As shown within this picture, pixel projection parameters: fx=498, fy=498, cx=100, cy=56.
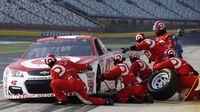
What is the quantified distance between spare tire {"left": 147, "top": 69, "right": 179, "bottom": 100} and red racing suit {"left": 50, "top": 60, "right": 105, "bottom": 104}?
1178mm

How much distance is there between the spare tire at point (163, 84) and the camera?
9.38 meters

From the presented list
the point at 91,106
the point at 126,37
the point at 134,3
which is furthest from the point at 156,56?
the point at 134,3

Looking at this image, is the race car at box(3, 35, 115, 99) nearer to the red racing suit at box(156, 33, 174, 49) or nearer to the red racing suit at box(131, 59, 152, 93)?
the red racing suit at box(131, 59, 152, 93)

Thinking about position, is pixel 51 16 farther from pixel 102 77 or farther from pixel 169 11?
pixel 102 77

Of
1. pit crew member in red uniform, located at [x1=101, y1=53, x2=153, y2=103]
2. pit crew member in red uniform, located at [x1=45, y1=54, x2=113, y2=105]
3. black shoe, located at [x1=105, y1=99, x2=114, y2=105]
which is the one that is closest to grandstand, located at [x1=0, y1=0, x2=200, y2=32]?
pit crew member in red uniform, located at [x1=101, y1=53, x2=153, y2=103]

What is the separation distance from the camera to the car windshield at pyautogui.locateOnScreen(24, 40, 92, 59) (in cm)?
1030

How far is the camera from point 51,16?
5322 cm

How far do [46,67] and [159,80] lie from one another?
2.26 meters

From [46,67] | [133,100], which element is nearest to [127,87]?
[133,100]

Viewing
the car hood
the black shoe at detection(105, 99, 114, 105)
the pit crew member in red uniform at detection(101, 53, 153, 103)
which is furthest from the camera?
the pit crew member in red uniform at detection(101, 53, 153, 103)

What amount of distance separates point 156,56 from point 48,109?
3.40 metres

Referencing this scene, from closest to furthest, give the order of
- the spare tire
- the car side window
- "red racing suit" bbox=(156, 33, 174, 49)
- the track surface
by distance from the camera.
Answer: the track surface, the spare tire, the car side window, "red racing suit" bbox=(156, 33, 174, 49)

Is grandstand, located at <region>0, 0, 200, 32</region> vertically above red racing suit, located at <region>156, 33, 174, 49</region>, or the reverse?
grandstand, located at <region>0, 0, 200, 32</region>

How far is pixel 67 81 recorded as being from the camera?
8773 mm
